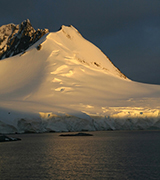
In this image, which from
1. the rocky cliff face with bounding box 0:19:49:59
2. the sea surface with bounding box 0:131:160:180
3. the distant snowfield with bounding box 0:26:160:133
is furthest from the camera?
the rocky cliff face with bounding box 0:19:49:59

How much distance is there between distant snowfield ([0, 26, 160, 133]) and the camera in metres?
61.4

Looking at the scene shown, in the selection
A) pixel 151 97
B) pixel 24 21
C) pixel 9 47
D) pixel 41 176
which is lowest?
pixel 41 176

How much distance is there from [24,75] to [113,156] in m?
61.5

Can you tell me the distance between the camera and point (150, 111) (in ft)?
219

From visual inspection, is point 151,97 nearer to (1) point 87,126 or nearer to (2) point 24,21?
(1) point 87,126

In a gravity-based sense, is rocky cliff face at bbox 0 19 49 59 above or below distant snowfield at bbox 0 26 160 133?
above

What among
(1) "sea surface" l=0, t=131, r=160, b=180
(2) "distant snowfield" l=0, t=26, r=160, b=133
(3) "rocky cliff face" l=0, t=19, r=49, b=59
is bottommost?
(1) "sea surface" l=0, t=131, r=160, b=180

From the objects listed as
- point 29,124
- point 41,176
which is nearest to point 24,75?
point 29,124

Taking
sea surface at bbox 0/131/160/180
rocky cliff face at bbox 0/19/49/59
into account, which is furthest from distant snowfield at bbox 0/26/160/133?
rocky cliff face at bbox 0/19/49/59

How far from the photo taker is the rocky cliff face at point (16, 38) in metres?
160

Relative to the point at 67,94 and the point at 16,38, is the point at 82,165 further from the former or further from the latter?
the point at 16,38

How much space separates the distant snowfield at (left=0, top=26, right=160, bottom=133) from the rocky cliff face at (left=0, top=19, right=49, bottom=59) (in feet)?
162

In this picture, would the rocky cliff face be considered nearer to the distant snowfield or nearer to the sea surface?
the distant snowfield

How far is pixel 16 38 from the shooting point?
560 ft
